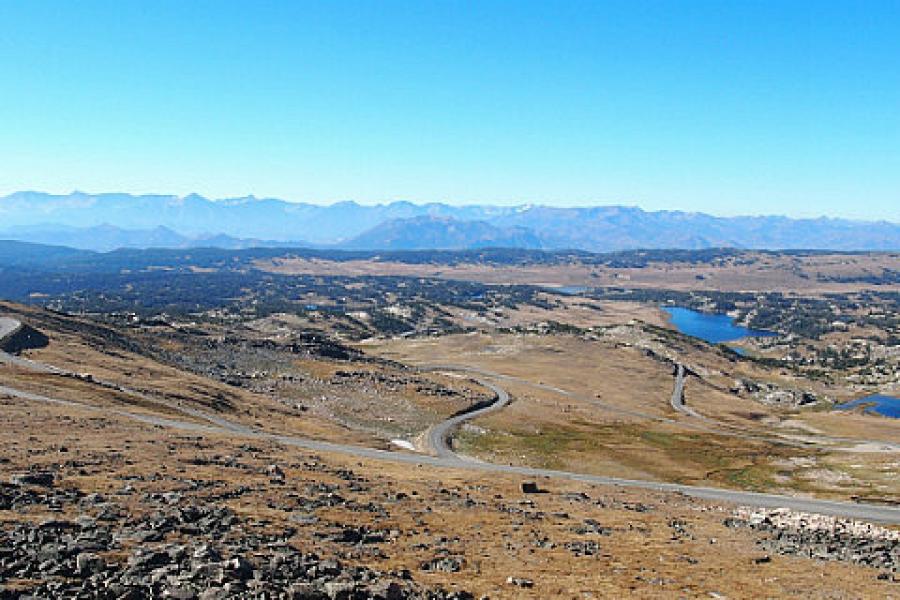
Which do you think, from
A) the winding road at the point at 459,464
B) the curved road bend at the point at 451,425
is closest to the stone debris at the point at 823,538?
the winding road at the point at 459,464

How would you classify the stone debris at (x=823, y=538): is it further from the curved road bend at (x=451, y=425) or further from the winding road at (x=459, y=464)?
the curved road bend at (x=451, y=425)

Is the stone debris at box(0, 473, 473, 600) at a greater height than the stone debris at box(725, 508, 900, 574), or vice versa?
the stone debris at box(0, 473, 473, 600)

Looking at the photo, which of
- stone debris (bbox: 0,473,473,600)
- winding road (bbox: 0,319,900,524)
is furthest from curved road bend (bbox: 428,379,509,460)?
stone debris (bbox: 0,473,473,600)

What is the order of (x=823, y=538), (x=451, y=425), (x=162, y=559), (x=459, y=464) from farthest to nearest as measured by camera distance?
1. (x=451, y=425)
2. (x=459, y=464)
3. (x=823, y=538)
4. (x=162, y=559)

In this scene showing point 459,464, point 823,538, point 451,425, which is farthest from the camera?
point 451,425

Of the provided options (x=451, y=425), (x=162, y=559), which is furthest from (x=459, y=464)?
(x=162, y=559)

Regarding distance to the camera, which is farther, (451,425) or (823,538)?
(451,425)

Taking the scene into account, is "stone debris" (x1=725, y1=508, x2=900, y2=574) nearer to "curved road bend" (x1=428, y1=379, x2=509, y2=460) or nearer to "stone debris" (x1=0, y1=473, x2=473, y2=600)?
"stone debris" (x1=0, y1=473, x2=473, y2=600)

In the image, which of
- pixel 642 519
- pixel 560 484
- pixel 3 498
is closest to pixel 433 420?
pixel 560 484

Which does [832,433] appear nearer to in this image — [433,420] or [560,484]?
[433,420]

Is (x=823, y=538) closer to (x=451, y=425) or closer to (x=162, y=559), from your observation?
(x=162, y=559)

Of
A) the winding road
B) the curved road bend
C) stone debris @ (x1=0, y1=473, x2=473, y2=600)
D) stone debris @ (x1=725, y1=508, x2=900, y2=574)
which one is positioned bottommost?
the curved road bend
